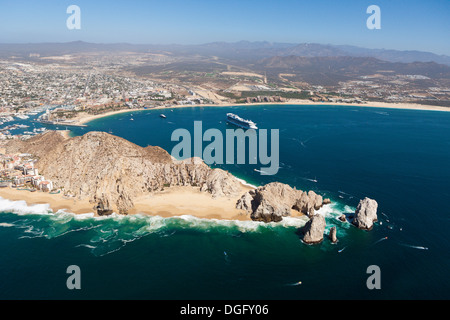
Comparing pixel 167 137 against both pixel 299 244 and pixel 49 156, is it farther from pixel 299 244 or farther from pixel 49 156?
pixel 299 244

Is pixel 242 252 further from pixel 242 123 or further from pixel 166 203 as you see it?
pixel 242 123

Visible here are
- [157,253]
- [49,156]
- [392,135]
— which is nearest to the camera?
[157,253]

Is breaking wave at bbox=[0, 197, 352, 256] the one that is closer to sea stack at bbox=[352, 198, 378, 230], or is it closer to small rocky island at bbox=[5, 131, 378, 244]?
small rocky island at bbox=[5, 131, 378, 244]

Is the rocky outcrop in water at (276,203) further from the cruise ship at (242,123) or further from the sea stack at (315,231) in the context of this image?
the cruise ship at (242,123)

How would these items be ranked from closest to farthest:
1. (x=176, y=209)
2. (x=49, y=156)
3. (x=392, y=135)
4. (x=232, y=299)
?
(x=232, y=299), (x=176, y=209), (x=49, y=156), (x=392, y=135)

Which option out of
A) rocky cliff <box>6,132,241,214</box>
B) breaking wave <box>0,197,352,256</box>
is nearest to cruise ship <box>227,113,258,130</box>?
rocky cliff <box>6,132,241,214</box>

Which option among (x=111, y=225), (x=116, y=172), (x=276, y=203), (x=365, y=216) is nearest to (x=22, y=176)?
(x=116, y=172)
